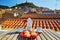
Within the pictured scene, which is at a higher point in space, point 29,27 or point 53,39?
point 29,27

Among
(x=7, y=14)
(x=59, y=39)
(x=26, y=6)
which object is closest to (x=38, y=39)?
(x=59, y=39)

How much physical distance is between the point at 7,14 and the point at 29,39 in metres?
24.5

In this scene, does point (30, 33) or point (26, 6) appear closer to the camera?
point (30, 33)

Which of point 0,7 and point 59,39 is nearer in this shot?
point 59,39

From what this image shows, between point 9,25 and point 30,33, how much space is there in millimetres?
7622

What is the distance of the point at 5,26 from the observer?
42.5 ft

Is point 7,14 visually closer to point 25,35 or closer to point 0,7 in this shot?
point 0,7

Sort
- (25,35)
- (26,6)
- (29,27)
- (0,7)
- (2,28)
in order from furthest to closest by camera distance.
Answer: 1. (26,6)
2. (0,7)
3. (2,28)
4. (29,27)
5. (25,35)

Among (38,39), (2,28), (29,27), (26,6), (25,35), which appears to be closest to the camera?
(25,35)

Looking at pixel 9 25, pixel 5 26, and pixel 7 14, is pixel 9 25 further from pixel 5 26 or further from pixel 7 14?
pixel 7 14

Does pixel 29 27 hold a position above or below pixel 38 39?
above

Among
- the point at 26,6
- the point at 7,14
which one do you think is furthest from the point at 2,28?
the point at 26,6

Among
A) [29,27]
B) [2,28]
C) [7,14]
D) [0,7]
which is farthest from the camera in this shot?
[0,7]

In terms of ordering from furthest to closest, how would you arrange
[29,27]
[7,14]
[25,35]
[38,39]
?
[7,14], [29,27], [38,39], [25,35]
